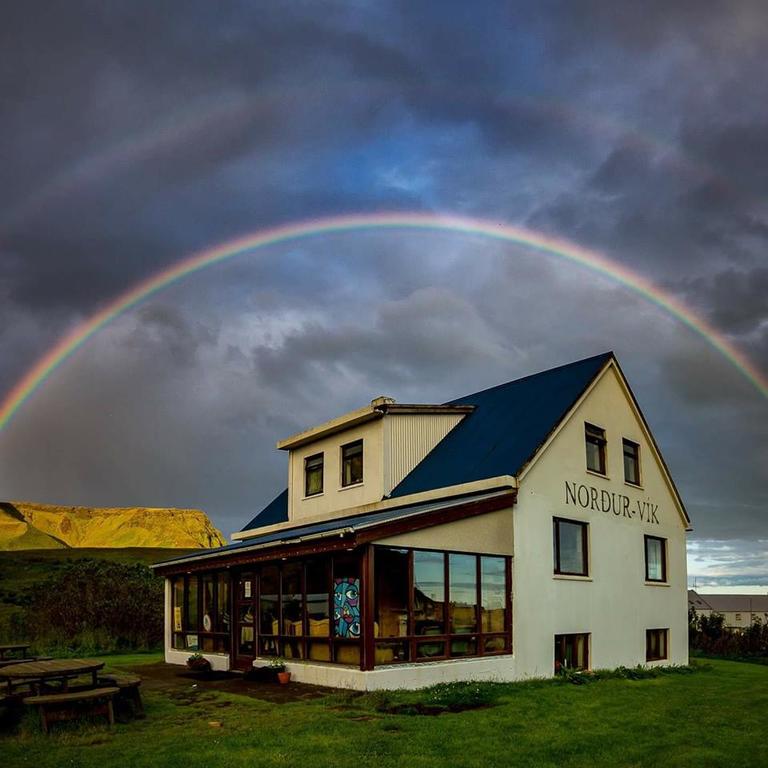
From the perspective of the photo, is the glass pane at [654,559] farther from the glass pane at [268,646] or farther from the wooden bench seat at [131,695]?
the wooden bench seat at [131,695]

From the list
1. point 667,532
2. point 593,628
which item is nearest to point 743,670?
point 667,532

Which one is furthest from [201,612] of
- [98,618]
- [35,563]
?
[35,563]

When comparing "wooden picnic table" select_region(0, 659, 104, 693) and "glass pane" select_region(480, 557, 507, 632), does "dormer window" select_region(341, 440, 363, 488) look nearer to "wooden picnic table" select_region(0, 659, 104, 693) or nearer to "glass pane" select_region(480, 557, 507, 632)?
"glass pane" select_region(480, 557, 507, 632)

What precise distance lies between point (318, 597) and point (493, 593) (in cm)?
407

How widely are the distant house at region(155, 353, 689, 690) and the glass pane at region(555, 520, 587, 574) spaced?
0.05 m

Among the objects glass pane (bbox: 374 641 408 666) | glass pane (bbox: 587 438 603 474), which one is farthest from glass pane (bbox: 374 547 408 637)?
glass pane (bbox: 587 438 603 474)

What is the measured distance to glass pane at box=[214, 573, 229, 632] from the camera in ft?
78.4

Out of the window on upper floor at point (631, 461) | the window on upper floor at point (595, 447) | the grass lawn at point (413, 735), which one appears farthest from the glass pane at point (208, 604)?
the window on upper floor at point (631, 461)

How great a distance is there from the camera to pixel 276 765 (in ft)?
36.2

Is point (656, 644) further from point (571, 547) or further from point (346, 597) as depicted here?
point (346, 597)

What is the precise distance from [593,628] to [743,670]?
6372mm

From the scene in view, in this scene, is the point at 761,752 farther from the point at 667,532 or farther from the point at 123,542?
the point at 123,542

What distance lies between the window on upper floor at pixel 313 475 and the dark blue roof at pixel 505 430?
3.99 m

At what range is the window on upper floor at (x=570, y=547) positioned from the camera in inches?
887
